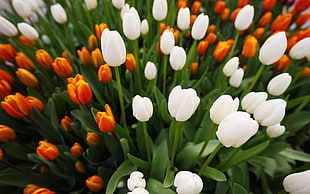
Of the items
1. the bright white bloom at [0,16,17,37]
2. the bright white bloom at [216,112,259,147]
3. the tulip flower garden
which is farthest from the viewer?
the bright white bloom at [0,16,17,37]

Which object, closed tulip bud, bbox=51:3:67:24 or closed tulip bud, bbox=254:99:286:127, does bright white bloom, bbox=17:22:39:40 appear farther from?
closed tulip bud, bbox=254:99:286:127

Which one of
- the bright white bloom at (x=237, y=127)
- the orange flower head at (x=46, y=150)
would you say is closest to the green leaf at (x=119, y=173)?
the orange flower head at (x=46, y=150)

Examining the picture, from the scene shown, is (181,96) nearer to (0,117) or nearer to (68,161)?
(68,161)

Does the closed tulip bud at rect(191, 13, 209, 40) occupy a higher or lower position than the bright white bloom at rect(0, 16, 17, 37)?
lower

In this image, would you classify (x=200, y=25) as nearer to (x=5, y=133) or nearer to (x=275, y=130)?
(x=275, y=130)

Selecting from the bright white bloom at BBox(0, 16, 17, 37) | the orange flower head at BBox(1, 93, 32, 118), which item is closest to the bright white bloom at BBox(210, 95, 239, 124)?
Result: the orange flower head at BBox(1, 93, 32, 118)

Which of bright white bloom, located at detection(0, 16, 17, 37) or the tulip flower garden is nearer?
the tulip flower garden

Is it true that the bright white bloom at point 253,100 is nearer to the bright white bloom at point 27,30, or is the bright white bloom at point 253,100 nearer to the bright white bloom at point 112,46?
the bright white bloom at point 112,46
